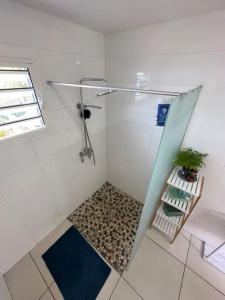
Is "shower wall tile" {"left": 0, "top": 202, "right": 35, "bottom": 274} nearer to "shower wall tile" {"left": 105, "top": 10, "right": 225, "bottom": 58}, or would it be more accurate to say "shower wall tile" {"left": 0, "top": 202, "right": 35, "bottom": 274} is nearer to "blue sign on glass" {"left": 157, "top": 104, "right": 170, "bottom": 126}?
"blue sign on glass" {"left": 157, "top": 104, "right": 170, "bottom": 126}

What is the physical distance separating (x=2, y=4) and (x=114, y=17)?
73 centimetres

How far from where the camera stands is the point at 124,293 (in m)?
1.25

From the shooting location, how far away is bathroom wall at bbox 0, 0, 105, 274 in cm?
97

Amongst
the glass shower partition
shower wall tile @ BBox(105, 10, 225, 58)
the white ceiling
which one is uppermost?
the white ceiling

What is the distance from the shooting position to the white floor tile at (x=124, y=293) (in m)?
1.23

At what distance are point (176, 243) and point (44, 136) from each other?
1.84 metres

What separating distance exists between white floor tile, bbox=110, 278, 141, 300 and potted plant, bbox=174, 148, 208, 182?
113 centimetres

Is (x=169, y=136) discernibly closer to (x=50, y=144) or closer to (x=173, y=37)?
(x=173, y=37)

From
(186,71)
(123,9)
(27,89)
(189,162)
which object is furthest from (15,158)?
(186,71)

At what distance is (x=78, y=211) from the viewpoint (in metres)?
1.96

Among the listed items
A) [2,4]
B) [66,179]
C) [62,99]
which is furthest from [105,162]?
[2,4]

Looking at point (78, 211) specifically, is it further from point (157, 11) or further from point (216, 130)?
point (157, 11)

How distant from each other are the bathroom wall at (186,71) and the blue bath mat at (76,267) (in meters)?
1.19

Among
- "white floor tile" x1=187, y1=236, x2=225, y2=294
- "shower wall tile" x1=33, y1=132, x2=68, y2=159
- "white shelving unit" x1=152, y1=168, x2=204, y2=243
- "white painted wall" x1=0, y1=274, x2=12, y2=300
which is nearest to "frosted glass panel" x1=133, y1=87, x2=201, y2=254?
"white shelving unit" x1=152, y1=168, x2=204, y2=243
